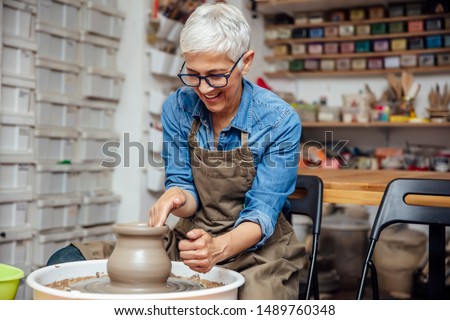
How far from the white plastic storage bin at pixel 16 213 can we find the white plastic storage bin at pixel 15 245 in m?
0.04

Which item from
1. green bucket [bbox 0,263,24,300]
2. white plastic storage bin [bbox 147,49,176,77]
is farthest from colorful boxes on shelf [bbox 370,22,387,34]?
green bucket [bbox 0,263,24,300]

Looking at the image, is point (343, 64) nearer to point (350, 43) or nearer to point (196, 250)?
point (350, 43)

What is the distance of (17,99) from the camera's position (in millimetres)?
3473

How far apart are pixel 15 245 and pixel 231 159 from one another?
2.21 meters

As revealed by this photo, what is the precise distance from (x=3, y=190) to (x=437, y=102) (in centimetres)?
344

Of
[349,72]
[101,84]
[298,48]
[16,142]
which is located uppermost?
[298,48]

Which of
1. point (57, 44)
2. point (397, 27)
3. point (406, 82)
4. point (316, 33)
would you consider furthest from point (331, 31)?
point (57, 44)

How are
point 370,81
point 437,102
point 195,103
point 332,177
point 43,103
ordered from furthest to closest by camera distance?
point 370,81
point 437,102
point 43,103
point 332,177
point 195,103

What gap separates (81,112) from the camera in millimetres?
3961

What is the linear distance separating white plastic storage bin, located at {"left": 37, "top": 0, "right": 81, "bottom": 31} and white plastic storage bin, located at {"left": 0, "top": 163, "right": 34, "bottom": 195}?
906 mm

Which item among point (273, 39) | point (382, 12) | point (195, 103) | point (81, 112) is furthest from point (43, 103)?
point (382, 12)

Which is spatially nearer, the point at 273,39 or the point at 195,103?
the point at 195,103

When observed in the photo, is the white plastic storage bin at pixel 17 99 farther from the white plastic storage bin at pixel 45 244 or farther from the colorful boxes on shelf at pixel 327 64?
the colorful boxes on shelf at pixel 327 64
